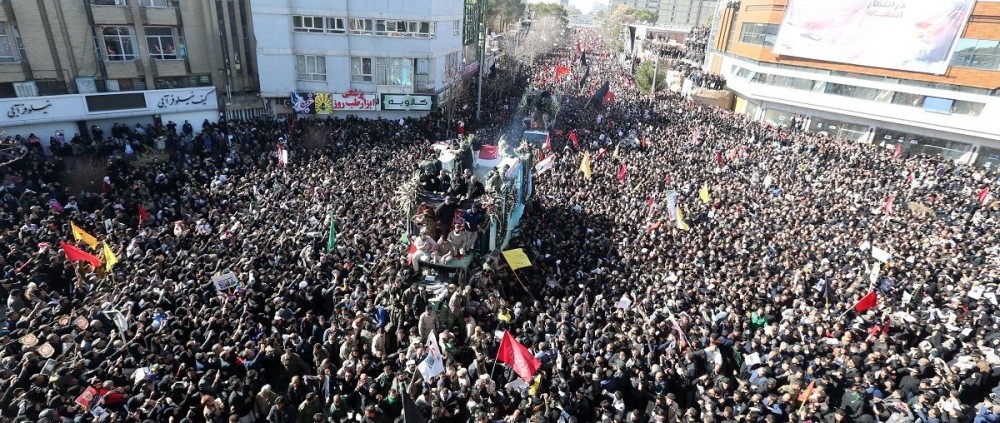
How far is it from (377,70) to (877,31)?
29724 millimetres

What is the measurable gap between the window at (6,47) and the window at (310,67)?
11800 millimetres

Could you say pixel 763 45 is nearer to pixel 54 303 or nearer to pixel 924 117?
pixel 924 117

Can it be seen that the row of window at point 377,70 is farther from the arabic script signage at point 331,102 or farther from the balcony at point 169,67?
the balcony at point 169,67

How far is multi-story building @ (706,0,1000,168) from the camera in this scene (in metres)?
27.6

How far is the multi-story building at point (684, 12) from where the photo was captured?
129000 millimetres

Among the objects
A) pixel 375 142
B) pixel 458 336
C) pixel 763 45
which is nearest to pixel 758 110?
pixel 763 45

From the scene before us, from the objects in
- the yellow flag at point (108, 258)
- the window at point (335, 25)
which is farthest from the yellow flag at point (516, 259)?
the window at point (335, 25)

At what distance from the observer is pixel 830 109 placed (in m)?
33.0

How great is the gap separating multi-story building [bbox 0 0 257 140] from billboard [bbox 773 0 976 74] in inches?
1355

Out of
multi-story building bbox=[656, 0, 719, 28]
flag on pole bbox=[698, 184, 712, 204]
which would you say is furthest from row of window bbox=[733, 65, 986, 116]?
multi-story building bbox=[656, 0, 719, 28]

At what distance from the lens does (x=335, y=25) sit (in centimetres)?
2872

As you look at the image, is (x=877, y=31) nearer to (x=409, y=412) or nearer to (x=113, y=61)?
(x=409, y=412)

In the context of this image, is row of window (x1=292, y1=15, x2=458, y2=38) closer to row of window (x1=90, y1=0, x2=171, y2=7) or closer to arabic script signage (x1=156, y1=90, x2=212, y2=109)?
row of window (x1=90, y1=0, x2=171, y2=7)

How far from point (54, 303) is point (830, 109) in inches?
1522
